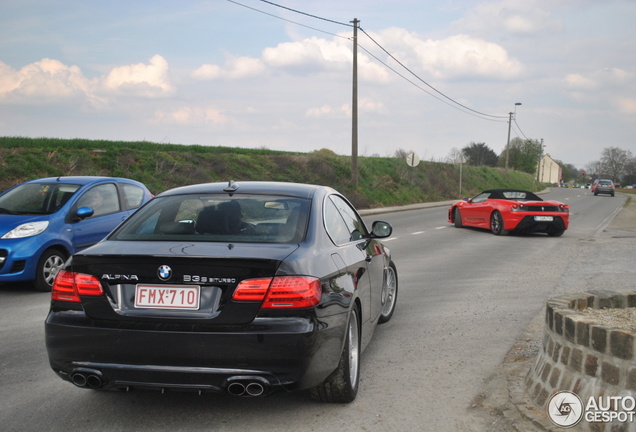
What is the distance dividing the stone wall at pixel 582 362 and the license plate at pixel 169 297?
2.19 metres

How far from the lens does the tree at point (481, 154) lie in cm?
13212

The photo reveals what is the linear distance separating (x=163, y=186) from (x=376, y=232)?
23.9 m

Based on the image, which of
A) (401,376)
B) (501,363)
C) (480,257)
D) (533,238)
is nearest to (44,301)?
(401,376)

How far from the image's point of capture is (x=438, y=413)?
430 centimetres

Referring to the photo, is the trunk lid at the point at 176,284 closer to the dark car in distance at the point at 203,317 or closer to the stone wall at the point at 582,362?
the dark car in distance at the point at 203,317

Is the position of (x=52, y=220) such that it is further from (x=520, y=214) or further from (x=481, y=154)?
(x=481, y=154)

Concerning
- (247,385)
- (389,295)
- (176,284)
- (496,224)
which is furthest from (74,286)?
(496,224)

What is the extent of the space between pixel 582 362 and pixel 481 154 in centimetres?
13348

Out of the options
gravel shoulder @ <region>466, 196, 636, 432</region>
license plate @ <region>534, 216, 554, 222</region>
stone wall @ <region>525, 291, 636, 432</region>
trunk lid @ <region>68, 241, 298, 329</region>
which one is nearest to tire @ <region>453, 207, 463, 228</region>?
license plate @ <region>534, 216, 554, 222</region>

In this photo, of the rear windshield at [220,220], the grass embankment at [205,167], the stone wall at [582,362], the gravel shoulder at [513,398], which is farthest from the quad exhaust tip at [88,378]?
the grass embankment at [205,167]

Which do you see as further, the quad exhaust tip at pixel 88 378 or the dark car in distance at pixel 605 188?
the dark car in distance at pixel 605 188

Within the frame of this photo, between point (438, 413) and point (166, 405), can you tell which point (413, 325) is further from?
point (166, 405)

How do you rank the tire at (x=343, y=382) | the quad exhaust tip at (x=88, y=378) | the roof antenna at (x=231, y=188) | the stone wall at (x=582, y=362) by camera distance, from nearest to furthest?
the stone wall at (x=582, y=362) → the quad exhaust tip at (x=88, y=378) → the tire at (x=343, y=382) → the roof antenna at (x=231, y=188)

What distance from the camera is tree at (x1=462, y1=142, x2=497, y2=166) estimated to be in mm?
132125
